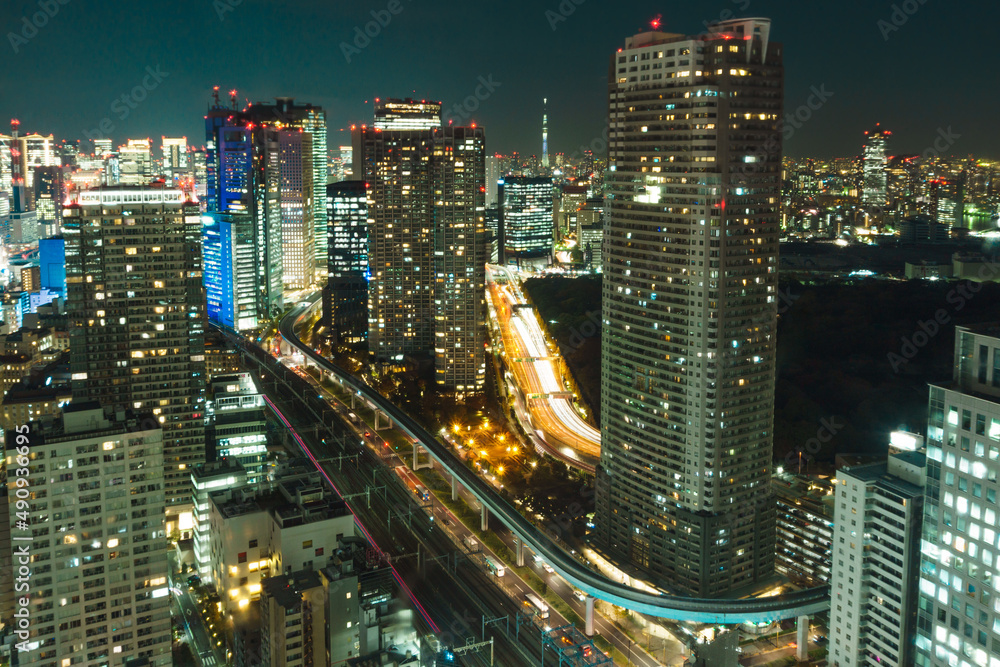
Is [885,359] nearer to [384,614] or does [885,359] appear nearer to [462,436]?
[462,436]

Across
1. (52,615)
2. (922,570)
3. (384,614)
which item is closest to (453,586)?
(384,614)

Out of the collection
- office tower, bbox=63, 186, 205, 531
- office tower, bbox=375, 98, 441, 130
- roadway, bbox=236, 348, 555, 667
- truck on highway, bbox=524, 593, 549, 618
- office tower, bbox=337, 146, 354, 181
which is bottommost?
truck on highway, bbox=524, 593, 549, 618

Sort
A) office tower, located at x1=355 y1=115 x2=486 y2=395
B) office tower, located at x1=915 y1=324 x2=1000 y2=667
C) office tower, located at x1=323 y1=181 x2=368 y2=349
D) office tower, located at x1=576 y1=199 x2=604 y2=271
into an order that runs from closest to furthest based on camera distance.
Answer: office tower, located at x1=915 y1=324 x2=1000 y2=667
office tower, located at x1=355 y1=115 x2=486 y2=395
office tower, located at x1=323 y1=181 x2=368 y2=349
office tower, located at x1=576 y1=199 x2=604 y2=271

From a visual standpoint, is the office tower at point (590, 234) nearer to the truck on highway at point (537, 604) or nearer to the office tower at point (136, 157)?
the office tower at point (136, 157)

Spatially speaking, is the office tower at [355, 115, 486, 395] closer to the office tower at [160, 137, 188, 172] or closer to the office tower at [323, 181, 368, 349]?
the office tower at [323, 181, 368, 349]

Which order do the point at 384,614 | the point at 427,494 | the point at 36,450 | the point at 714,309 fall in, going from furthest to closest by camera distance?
the point at 427,494, the point at 714,309, the point at 384,614, the point at 36,450

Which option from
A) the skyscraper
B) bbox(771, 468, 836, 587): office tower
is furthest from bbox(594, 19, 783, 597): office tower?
the skyscraper

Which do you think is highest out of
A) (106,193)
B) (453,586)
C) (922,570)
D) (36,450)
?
(106,193)
